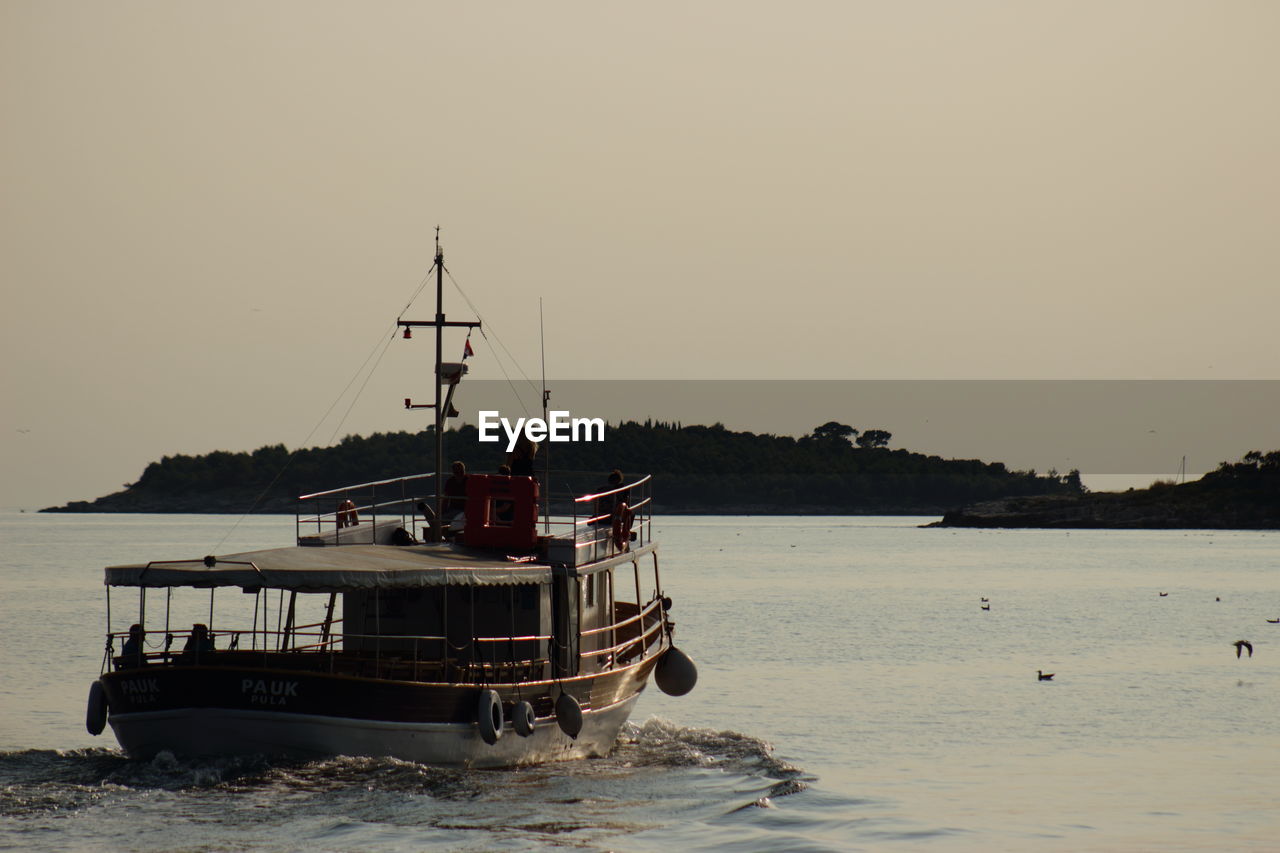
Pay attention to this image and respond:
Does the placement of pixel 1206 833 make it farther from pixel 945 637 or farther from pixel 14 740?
pixel 945 637

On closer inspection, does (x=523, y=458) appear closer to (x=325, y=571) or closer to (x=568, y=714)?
(x=568, y=714)

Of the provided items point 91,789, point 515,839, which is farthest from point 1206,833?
point 91,789

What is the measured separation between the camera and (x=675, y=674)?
30.2 m

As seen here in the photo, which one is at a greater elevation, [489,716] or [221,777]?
[489,716]

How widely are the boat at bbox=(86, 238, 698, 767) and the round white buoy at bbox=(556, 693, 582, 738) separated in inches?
1.2

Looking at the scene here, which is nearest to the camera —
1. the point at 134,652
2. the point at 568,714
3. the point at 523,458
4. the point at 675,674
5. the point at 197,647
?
the point at 197,647

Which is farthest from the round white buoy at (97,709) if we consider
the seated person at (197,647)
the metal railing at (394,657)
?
the seated person at (197,647)

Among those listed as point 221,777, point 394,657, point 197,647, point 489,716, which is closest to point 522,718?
point 489,716

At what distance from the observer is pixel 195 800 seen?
20953 millimetres

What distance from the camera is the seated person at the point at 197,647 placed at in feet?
70.6

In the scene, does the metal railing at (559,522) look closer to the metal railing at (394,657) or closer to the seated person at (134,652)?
the metal railing at (394,657)

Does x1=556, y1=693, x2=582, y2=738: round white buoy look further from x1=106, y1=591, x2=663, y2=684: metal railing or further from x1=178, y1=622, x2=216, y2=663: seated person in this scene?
x1=178, y1=622, x2=216, y2=663: seated person

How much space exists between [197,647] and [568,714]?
19.2ft

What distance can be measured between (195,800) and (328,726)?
2.04 m
